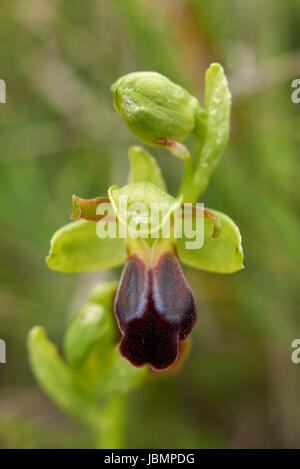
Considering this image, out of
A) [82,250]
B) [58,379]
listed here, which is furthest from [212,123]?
[58,379]

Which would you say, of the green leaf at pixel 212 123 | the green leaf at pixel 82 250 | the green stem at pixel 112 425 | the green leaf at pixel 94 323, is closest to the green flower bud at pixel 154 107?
the green leaf at pixel 212 123

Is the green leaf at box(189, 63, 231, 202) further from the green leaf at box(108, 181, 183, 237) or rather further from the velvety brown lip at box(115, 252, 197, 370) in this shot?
the velvety brown lip at box(115, 252, 197, 370)

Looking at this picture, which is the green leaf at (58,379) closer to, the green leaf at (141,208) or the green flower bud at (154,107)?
the green leaf at (141,208)

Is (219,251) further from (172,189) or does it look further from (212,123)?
(172,189)

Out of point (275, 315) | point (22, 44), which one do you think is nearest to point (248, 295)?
point (275, 315)

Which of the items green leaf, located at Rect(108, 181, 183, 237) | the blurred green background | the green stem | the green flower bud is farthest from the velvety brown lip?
the blurred green background

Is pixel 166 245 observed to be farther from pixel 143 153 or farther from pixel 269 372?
pixel 269 372
